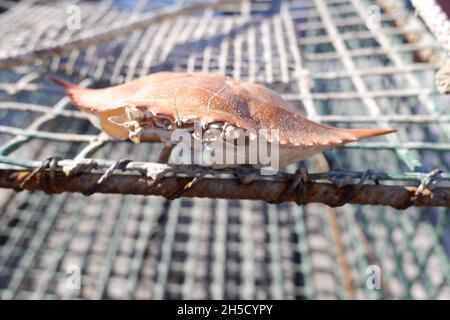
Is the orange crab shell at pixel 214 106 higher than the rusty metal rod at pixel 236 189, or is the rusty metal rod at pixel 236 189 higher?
the orange crab shell at pixel 214 106

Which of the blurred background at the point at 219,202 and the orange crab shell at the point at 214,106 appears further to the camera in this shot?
the blurred background at the point at 219,202

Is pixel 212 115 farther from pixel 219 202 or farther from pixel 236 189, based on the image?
pixel 219 202

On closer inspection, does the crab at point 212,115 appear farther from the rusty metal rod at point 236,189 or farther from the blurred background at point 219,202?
the blurred background at point 219,202

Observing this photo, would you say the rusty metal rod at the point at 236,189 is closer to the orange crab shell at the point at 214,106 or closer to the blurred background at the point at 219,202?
the orange crab shell at the point at 214,106

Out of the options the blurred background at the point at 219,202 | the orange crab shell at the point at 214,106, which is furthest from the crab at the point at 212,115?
the blurred background at the point at 219,202

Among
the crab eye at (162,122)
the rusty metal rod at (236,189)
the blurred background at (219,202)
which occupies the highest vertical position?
the crab eye at (162,122)

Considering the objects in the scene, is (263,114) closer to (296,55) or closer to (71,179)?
(71,179)

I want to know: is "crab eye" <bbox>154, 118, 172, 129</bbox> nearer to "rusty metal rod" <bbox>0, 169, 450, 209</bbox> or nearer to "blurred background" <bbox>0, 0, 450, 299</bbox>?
"rusty metal rod" <bbox>0, 169, 450, 209</bbox>
